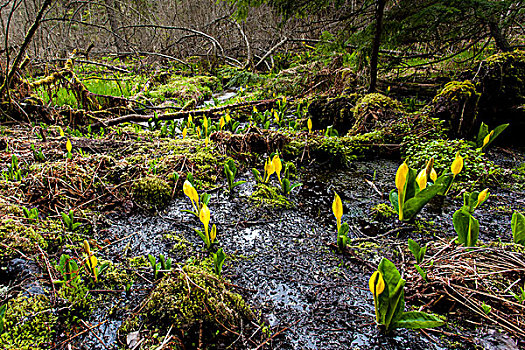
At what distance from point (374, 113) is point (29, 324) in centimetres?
392

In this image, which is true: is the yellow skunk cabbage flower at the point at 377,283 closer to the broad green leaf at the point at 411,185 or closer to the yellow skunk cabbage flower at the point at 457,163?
the broad green leaf at the point at 411,185

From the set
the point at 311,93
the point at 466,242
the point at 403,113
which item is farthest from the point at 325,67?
the point at 466,242

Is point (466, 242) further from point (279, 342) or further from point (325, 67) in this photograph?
point (325, 67)

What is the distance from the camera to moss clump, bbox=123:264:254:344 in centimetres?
144

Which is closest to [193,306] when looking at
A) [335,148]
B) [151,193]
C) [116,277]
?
[116,277]

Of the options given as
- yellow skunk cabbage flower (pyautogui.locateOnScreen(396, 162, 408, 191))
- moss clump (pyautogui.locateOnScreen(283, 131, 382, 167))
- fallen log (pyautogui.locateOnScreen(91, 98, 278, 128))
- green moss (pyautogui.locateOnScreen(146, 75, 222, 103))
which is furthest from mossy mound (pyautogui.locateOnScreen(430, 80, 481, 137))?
green moss (pyautogui.locateOnScreen(146, 75, 222, 103))

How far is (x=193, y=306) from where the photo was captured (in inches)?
57.9

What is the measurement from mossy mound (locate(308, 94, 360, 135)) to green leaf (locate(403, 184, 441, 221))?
2.26m

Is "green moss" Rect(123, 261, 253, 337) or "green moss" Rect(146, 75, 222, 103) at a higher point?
"green moss" Rect(146, 75, 222, 103)

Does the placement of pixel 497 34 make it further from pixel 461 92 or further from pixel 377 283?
pixel 377 283

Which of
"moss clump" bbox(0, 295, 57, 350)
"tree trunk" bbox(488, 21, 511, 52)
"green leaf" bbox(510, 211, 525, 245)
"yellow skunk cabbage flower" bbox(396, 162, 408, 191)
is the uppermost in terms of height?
"tree trunk" bbox(488, 21, 511, 52)

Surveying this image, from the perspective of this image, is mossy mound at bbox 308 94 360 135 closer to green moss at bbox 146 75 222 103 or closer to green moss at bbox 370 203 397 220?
green moss at bbox 370 203 397 220

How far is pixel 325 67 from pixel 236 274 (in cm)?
531

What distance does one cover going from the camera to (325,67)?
6086 millimetres
